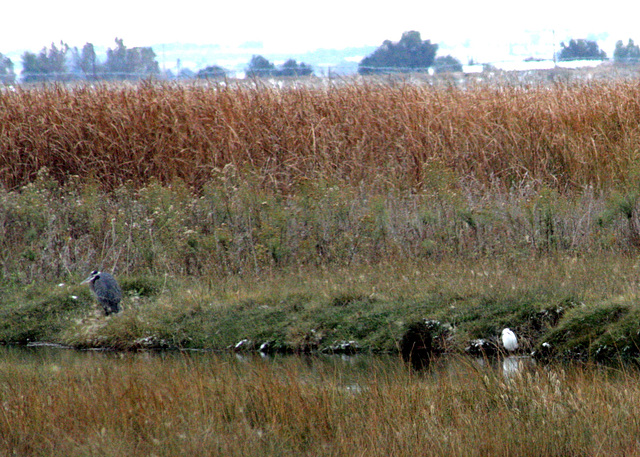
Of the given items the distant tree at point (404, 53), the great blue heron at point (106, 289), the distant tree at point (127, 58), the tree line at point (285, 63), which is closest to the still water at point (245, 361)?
the great blue heron at point (106, 289)

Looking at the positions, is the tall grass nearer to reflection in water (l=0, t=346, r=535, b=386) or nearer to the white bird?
reflection in water (l=0, t=346, r=535, b=386)

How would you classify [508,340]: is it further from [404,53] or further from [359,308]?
[404,53]

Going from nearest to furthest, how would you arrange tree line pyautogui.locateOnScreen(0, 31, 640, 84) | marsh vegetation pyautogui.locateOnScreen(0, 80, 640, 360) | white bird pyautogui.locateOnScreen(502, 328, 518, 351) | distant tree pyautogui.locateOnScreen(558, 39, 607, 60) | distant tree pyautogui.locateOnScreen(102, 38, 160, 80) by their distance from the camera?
white bird pyautogui.locateOnScreen(502, 328, 518, 351)
marsh vegetation pyautogui.locateOnScreen(0, 80, 640, 360)
tree line pyautogui.locateOnScreen(0, 31, 640, 84)
distant tree pyautogui.locateOnScreen(102, 38, 160, 80)
distant tree pyautogui.locateOnScreen(558, 39, 607, 60)

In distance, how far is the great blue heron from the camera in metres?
8.23

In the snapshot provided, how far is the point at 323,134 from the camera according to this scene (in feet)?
42.7

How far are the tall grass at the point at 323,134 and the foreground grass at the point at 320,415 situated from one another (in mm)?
6869

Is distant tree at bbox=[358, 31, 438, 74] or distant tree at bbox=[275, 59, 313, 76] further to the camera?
distant tree at bbox=[358, 31, 438, 74]

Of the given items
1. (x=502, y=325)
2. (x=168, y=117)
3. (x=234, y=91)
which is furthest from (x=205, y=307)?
(x=234, y=91)

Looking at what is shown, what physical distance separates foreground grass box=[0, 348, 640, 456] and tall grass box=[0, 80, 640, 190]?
270 inches

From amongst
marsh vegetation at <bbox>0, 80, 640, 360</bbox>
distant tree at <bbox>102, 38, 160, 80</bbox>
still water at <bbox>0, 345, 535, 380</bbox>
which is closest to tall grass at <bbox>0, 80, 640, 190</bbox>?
marsh vegetation at <bbox>0, 80, 640, 360</bbox>

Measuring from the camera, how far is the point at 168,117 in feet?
43.6

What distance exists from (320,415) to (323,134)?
8629 millimetres

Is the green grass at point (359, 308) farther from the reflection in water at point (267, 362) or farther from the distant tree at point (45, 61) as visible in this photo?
the distant tree at point (45, 61)

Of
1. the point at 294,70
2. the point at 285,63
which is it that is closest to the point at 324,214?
the point at 294,70
